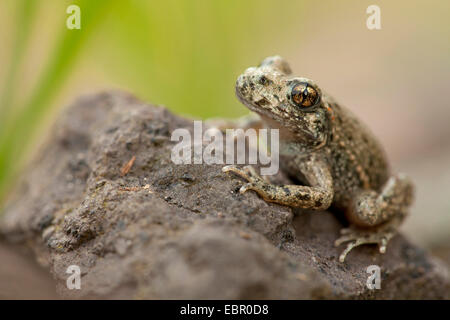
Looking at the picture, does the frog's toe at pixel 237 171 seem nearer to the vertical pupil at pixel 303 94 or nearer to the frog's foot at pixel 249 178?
the frog's foot at pixel 249 178

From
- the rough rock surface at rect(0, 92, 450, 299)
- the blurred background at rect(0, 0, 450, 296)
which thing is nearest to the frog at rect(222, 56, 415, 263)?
the rough rock surface at rect(0, 92, 450, 299)

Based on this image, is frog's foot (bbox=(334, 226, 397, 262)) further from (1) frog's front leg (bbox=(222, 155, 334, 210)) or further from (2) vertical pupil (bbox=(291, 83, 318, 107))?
(2) vertical pupil (bbox=(291, 83, 318, 107))

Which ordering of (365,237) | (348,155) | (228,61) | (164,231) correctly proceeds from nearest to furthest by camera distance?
1. (164,231)
2. (365,237)
3. (348,155)
4. (228,61)

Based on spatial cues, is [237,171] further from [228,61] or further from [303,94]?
[228,61]

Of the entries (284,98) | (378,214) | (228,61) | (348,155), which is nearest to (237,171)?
(284,98)

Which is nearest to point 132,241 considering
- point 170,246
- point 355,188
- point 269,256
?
point 170,246

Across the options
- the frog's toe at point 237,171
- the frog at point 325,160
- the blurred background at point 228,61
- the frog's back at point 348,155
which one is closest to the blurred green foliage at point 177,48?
the blurred background at point 228,61
